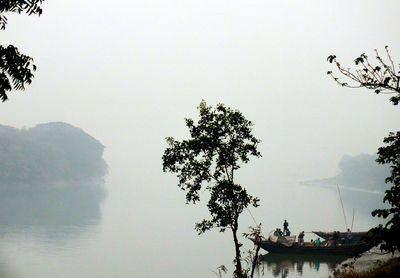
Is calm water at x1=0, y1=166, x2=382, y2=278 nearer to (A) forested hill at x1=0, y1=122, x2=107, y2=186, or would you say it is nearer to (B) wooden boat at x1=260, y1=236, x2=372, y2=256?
(B) wooden boat at x1=260, y1=236, x2=372, y2=256

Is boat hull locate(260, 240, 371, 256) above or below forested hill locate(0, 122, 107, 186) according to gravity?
below

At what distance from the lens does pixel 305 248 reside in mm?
36125

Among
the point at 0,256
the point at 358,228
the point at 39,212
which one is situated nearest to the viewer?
the point at 0,256

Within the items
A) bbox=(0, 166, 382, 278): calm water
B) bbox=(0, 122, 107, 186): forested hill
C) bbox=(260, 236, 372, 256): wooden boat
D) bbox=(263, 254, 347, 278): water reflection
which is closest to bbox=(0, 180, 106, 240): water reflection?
bbox=(0, 166, 382, 278): calm water

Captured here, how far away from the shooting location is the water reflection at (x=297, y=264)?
109 ft

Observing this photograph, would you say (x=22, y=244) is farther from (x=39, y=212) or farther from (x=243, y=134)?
(x=243, y=134)

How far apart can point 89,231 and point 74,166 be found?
139515mm

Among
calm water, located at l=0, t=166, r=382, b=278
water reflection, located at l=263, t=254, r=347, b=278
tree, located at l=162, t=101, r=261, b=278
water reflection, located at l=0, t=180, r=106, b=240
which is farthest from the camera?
water reflection, located at l=0, t=180, r=106, b=240

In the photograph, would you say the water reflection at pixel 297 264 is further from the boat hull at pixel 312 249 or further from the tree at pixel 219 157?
the tree at pixel 219 157

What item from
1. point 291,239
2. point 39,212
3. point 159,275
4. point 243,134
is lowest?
point 159,275

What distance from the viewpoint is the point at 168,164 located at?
14.9 m

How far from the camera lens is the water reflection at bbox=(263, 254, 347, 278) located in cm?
3325

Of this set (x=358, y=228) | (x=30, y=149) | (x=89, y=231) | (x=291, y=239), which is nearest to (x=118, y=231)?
(x=89, y=231)

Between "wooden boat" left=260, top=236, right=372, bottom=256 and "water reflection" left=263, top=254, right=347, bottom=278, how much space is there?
68 cm
